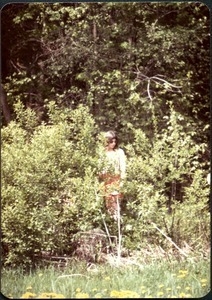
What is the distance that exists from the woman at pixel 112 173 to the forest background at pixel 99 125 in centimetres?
3

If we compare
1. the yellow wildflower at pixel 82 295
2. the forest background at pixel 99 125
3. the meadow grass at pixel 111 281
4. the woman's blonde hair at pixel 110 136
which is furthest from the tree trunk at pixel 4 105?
the yellow wildflower at pixel 82 295

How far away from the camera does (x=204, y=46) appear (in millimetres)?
2322

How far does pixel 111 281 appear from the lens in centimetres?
228

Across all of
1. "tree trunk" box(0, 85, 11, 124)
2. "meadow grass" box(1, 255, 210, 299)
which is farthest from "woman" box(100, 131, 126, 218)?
"tree trunk" box(0, 85, 11, 124)

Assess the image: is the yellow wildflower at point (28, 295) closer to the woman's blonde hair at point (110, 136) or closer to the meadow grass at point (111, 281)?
the meadow grass at point (111, 281)

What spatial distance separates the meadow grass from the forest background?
0.08 meters

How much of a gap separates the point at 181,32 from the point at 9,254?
3.62ft

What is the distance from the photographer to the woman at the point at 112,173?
2.40 meters

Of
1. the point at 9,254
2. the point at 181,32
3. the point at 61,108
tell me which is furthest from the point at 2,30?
the point at 9,254

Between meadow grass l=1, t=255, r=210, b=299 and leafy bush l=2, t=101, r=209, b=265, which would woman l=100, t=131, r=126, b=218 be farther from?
meadow grass l=1, t=255, r=210, b=299

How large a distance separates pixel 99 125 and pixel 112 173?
7.9 inches

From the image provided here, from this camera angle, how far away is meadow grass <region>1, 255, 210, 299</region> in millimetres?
2232

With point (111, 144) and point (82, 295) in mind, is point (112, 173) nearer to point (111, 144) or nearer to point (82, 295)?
point (111, 144)

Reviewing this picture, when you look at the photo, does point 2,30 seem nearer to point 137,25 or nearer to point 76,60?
point 76,60
